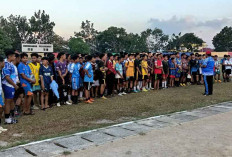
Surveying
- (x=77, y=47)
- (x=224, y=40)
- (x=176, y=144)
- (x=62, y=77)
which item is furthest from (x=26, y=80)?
(x=224, y=40)

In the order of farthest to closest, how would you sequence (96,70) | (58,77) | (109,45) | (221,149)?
1. (109,45)
2. (96,70)
3. (58,77)
4. (221,149)

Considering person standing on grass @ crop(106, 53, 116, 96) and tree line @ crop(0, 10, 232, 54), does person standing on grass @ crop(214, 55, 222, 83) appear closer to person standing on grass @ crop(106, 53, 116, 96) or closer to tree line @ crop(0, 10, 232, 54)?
person standing on grass @ crop(106, 53, 116, 96)

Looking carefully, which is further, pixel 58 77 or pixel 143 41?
pixel 143 41

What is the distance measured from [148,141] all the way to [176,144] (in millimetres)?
515

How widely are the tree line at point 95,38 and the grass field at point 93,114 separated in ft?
187

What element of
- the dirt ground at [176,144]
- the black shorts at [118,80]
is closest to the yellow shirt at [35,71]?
the black shorts at [118,80]

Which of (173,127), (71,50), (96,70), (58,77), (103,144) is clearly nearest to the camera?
(103,144)

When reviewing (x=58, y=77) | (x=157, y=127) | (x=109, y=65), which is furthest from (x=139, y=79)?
(x=157, y=127)

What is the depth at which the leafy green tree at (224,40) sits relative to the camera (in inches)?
3664

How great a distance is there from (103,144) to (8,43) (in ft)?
163

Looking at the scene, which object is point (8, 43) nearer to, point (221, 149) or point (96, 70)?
point (96, 70)

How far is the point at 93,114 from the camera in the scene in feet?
22.5

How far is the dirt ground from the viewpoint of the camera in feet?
13.1

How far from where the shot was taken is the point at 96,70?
30.5ft
